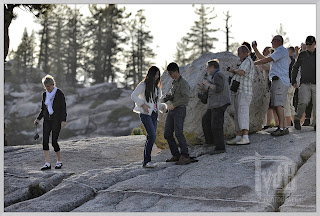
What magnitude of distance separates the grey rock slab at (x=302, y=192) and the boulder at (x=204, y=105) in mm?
2362

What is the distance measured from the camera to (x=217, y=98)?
24.3 feet

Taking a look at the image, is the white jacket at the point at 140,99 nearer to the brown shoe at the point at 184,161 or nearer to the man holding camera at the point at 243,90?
the brown shoe at the point at 184,161

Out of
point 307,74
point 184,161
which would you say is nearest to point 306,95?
point 307,74

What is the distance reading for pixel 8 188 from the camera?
6738mm

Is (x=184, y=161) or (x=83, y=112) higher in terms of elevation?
(x=83, y=112)

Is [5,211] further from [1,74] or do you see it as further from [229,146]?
[229,146]

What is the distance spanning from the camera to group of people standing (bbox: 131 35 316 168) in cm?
713

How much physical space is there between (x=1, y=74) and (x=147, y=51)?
3878 centimetres

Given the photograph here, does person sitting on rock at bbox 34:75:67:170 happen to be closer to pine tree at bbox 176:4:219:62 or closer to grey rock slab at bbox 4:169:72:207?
grey rock slab at bbox 4:169:72:207

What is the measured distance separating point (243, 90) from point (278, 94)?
2.53 ft

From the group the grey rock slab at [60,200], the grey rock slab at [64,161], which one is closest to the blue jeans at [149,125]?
the grey rock slab at [64,161]

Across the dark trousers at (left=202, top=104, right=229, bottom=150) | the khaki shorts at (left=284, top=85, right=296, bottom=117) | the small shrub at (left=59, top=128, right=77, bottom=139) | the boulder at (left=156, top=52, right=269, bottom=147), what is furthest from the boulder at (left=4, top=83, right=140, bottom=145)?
the dark trousers at (left=202, top=104, right=229, bottom=150)

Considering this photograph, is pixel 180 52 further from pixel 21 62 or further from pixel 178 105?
A: pixel 178 105
